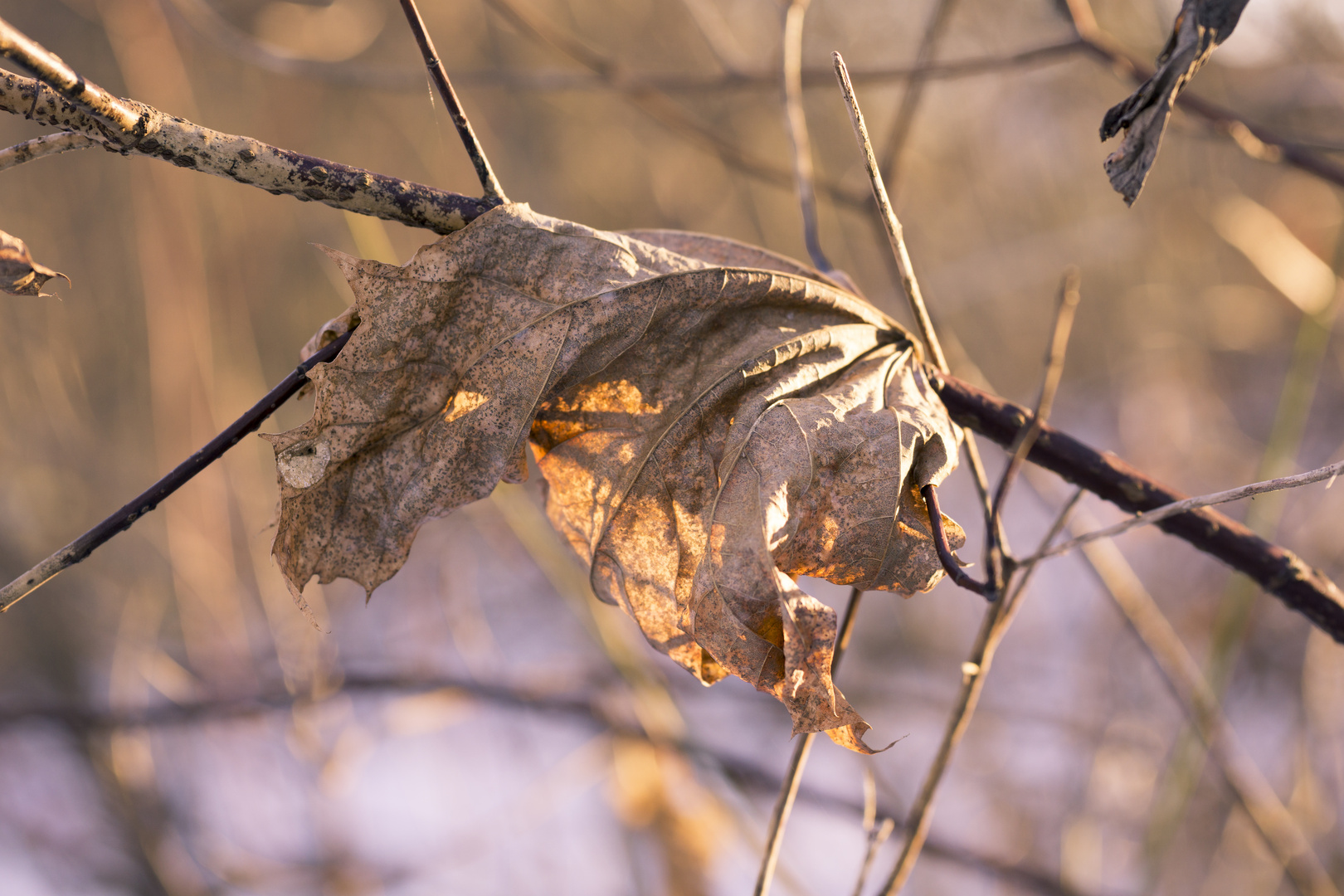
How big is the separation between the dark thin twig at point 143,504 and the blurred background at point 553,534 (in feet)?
1.41

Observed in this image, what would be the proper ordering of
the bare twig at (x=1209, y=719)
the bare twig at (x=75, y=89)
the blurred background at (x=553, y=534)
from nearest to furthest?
the bare twig at (x=75, y=89) → the bare twig at (x=1209, y=719) → the blurred background at (x=553, y=534)

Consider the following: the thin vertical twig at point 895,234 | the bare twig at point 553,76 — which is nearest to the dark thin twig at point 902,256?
the thin vertical twig at point 895,234

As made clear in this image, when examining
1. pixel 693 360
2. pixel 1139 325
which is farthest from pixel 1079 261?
pixel 693 360

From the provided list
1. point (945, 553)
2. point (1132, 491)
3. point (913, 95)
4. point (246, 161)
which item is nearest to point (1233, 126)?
point (913, 95)

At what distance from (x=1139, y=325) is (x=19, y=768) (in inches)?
105

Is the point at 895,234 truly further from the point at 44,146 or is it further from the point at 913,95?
the point at 913,95

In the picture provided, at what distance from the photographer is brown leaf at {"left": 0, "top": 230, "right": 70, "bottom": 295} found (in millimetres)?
Result: 187

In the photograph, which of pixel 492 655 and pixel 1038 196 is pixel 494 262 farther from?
pixel 1038 196

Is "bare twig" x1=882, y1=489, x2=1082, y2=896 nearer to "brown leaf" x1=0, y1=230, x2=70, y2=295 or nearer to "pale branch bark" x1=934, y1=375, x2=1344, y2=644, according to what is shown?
"pale branch bark" x1=934, y1=375, x2=1344, y2=644

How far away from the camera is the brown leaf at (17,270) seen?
7.4 inches

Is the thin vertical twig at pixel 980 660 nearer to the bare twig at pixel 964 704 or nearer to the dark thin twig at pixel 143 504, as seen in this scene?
the bare twig at pixel 964 704

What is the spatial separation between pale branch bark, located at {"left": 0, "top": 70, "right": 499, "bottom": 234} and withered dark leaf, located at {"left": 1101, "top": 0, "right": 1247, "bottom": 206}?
0.21 m

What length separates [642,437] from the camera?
0.75ft

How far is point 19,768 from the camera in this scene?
1165 millimetres
